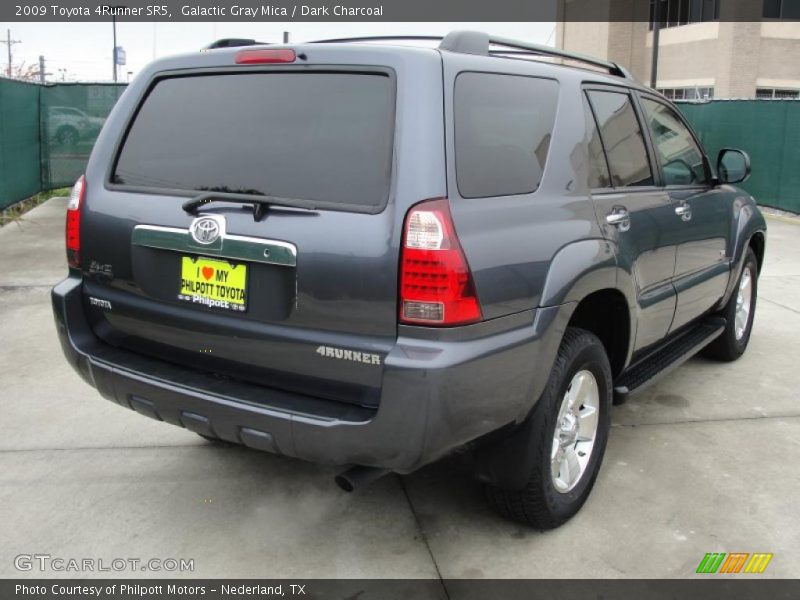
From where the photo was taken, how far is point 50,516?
3281 mm

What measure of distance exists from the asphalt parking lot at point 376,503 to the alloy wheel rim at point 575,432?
0.68 ft

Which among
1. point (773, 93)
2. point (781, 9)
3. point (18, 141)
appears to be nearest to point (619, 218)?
point (18, 141)

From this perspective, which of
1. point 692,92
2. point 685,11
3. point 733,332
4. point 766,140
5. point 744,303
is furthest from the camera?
point 685,11

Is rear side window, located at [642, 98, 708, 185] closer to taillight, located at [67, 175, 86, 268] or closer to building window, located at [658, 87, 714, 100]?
taillight, located at [67, 175, 86, 268]

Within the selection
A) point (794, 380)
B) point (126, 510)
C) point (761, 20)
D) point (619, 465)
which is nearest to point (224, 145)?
point (126, 510)

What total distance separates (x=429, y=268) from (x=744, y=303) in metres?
3.91

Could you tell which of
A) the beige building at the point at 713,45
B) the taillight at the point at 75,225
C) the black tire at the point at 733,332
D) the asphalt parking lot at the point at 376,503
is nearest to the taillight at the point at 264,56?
the taillight at the point at 75,225

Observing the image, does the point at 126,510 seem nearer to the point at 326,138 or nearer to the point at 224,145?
the point at 224,145

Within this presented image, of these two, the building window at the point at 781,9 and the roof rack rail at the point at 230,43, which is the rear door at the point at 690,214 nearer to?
the roof rack rail at the point at 230,43

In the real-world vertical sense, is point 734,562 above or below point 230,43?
below

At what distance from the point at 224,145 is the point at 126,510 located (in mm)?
1619

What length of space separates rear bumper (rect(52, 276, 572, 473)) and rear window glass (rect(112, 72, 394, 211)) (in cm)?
54

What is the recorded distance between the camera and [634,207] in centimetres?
360

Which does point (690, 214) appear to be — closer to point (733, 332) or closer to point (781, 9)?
point (733, 332)
